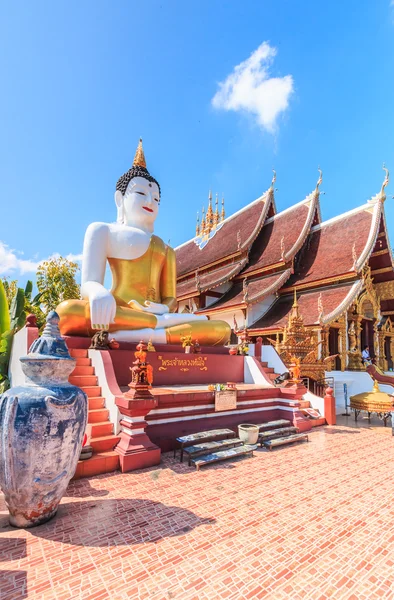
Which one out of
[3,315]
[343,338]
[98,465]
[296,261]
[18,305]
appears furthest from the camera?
[296,261]

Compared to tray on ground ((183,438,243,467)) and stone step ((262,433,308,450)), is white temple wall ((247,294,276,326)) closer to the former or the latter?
stone step ((262,433,308,450))

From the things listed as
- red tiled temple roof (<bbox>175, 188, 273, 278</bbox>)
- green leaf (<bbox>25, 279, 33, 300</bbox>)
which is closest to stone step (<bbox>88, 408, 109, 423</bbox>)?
green leaf (<bbox>25, 279, 33, 300</bbox>)

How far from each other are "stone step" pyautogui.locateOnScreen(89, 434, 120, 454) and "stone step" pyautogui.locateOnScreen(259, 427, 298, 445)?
8.66 ft

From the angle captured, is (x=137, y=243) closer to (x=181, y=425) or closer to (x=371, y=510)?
(x=181, y=425)

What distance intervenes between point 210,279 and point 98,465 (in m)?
13.3

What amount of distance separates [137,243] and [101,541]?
6.17 metres

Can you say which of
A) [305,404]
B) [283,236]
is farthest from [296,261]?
[305,404]

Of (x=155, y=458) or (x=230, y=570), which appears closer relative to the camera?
(x=230, y=570)

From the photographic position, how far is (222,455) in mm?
4891

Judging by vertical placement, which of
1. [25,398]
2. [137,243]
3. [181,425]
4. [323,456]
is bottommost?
[323,456]

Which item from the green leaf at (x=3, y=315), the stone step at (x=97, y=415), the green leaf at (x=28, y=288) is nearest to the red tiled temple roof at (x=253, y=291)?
the green leaf at (x=28, y=288)

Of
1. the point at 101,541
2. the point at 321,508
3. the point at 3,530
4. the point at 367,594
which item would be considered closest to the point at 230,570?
the point at 367,594

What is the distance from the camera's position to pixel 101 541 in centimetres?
280

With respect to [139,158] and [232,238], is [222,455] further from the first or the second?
[232,238]
